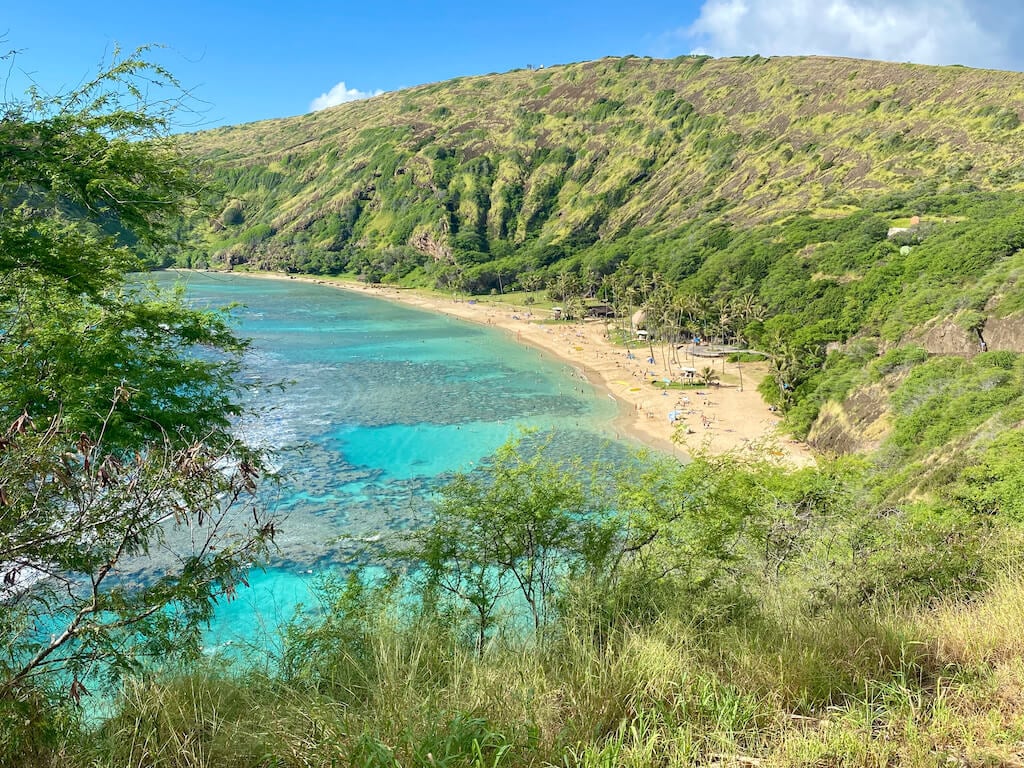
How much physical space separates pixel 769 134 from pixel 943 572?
143 meters

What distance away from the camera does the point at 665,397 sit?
50.4m

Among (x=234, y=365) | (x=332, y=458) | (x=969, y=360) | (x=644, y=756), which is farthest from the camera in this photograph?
(x=332, y=458)

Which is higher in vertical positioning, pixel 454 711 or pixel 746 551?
pixel 454 711

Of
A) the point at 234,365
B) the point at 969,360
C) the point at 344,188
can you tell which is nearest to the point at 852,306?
the point at 969,360

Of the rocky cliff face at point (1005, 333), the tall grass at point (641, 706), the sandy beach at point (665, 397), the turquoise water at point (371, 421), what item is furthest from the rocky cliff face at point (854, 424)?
the tall grass at point (641, 706)

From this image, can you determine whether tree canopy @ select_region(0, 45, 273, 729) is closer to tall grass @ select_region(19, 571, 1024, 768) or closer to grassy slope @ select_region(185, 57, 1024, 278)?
tall grass @ select_region(19, 571, 1024, 768)

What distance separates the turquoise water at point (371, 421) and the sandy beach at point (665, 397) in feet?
8.28

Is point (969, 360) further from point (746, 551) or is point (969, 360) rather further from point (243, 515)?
point (243, 515)

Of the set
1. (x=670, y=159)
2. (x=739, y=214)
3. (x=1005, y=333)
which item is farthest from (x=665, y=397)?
(x=670, y=159)

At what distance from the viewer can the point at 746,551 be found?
12.2 meters

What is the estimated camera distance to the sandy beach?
3838cm

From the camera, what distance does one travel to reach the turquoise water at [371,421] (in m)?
23.3

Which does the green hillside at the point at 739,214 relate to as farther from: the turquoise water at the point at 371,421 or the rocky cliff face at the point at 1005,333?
the turquoise water at the point at 371,421

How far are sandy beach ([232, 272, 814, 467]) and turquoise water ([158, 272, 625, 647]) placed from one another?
8.28 ft
